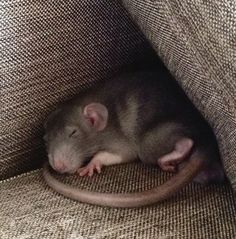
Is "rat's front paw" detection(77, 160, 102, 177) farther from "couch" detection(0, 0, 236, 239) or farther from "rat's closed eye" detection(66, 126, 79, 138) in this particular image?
"rat's closed eye" detection(66, 126, 79, 138)

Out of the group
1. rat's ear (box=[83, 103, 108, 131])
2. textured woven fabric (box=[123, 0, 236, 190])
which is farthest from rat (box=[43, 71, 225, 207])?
textured woven fabric (box=[123, 0, 236, 190])

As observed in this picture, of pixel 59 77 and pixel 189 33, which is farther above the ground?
pixel 189 33

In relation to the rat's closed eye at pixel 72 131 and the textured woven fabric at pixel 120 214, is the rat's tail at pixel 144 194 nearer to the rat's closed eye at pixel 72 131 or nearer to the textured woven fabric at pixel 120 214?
the textured woven fabric at pixel 120 214

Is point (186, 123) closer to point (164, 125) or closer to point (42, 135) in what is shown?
point (164, 125)

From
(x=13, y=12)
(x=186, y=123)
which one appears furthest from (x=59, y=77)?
(x=186, y=123)

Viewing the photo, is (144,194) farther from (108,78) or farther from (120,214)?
(108,78)

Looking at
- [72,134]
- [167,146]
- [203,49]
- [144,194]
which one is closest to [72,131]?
[72,134]
